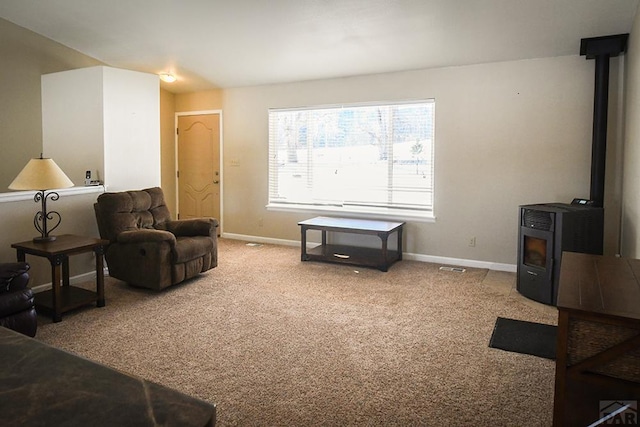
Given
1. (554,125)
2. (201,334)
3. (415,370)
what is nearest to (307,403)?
(415,370)

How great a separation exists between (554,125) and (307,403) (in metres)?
4.05

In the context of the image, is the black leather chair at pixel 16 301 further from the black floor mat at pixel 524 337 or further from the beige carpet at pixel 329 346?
the black floor mat at pixel 524 337

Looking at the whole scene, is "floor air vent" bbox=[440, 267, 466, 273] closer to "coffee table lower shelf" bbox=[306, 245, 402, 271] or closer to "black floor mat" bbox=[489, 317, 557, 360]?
"coffee table lower shelf" bbox=[306, 245, 402, 271]

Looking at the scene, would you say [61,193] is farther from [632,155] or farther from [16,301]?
[632,155]

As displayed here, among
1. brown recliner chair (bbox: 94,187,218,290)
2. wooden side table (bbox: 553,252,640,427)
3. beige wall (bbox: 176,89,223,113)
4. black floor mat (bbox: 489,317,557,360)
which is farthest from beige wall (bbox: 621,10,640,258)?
beige wall (bbox: 176,89,223,113)

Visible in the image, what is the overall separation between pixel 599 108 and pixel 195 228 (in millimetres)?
4313

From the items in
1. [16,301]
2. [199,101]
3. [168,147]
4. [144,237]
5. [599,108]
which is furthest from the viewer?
[168,147]

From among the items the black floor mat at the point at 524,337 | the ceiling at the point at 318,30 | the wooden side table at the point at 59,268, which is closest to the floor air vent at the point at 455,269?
the black floor mat at the point at 524,337

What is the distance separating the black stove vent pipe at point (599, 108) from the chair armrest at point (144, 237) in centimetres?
414

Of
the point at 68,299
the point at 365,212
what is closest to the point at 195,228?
the point at 68,299

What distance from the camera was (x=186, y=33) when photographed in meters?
4.93

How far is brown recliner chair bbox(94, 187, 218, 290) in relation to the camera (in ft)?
13.8

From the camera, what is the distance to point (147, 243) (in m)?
4.23

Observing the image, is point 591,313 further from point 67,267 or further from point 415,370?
point 67,267
